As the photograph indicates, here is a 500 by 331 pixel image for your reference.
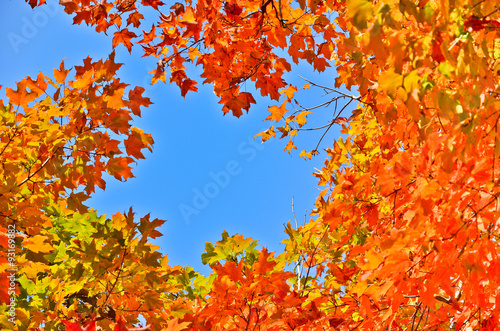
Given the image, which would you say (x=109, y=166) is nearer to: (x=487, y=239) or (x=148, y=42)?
(x=148, y=42)

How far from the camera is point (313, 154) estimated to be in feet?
13.4

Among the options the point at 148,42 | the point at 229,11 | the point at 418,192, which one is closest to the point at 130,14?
the point at 148,42

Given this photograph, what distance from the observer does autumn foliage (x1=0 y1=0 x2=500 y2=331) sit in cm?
153

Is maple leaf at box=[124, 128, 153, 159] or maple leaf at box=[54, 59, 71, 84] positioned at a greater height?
maple leaf at box=[54, 59, 71, 84]

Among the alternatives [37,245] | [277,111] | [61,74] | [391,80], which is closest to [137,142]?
[61,74]

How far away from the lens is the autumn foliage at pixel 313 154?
1532 millimetres

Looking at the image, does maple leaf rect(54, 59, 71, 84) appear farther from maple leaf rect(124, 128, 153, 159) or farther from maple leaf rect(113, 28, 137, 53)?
maple leaf rect(113, 28, 137, 53)

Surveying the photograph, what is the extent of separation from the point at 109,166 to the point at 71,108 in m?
0.47

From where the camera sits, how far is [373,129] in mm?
5145

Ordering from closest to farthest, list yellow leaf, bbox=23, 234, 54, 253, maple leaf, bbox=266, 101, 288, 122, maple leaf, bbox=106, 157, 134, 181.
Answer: yellow leaf, bbox=23, 234, 54, 253
maple leaf, bbox=106, 157, 134, 181
maple leaf, bbox=266, 101, 288, 122

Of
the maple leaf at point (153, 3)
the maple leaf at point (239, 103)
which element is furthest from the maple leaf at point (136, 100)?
the maple leaf at point (239, 103)

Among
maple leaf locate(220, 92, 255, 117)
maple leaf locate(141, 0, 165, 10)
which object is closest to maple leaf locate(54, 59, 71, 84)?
maple leaf locate(141, 0, 165, 10)

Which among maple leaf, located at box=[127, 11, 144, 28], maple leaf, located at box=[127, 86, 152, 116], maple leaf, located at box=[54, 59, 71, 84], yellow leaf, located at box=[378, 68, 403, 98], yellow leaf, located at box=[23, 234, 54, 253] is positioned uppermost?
maple leaf, located at box=[127, 11, 144, 28]

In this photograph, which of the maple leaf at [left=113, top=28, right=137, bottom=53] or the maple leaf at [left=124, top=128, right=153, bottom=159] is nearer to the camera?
the maple leaf at [left=124, top=128, right=153, bottom=159]
